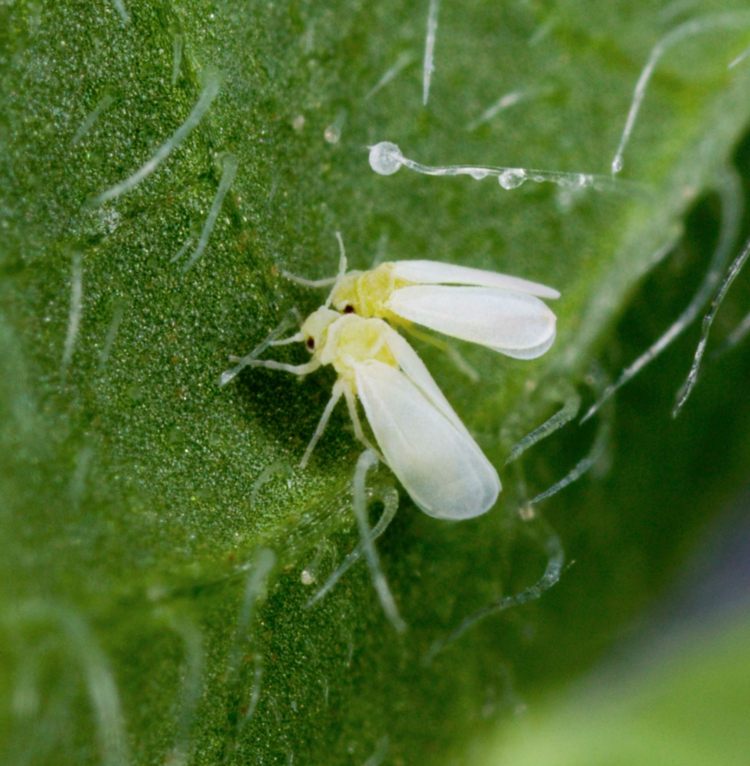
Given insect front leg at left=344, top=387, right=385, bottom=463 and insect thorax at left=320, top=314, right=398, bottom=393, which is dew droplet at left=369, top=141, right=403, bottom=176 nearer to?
insect thorax at left=320, top=314, right=398, bottom=393

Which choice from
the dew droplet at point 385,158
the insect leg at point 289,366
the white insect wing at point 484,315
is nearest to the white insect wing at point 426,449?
the insect leg at point 289,366

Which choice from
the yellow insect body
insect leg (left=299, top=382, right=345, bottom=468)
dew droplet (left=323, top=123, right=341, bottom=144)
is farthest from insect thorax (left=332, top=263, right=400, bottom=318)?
dew droplet (left=323, top=123, right=341, bottom=144)

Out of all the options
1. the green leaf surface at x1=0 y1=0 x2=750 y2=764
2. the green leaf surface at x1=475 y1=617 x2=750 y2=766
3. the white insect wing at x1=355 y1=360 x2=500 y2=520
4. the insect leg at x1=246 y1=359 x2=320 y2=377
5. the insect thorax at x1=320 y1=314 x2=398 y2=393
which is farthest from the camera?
the green leaf surface at x1=475 y1=617 x2=750 y2=766

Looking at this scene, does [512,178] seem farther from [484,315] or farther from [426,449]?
[426,449]

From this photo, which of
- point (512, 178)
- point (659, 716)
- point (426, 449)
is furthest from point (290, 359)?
point (659, 716)

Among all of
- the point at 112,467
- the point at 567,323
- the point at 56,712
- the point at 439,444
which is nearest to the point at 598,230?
the point at 567,323
